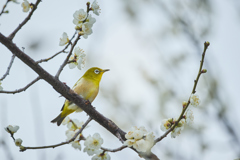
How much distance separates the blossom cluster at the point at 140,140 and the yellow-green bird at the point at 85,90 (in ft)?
5.78

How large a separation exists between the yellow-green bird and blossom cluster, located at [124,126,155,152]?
1763mm

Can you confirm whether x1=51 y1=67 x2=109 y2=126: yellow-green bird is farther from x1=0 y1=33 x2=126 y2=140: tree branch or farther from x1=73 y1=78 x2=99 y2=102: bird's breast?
x1=0 y1=33 x2=126 y2=140: tree branch

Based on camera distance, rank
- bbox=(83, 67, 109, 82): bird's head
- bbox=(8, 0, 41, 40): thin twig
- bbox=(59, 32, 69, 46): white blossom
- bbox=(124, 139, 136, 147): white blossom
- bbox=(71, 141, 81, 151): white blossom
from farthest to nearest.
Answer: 1. bbox=(83, 67, 109, 82): bird's head
2. bbox=(71, 141, 81, 151): white blossom
3. bbox=(59, 32, 69, 46): white blossom
4. bbox=(124, 139, 136, 147): white blossom
5. bbox=(8, 0, 41, 40): thin twig

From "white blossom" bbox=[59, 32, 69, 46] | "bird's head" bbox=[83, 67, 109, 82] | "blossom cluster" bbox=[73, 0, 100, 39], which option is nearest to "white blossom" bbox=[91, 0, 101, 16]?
"blossom cluster" bbox=[73, 0, 100, 39]

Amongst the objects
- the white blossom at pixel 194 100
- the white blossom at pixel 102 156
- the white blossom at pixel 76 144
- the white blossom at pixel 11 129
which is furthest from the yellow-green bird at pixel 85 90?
the white blossom at pixel 194 100

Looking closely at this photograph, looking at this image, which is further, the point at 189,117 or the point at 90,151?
the point at 90,151

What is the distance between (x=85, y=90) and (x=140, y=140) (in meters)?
2.37

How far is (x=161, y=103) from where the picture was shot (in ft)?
18.9

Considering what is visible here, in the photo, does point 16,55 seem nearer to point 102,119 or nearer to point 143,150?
point 102,119

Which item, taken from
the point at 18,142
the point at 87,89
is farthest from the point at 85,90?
the point at 18,142

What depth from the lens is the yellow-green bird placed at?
4.20m

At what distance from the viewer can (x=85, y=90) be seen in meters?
4.59

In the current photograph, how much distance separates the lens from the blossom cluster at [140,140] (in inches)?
89.5

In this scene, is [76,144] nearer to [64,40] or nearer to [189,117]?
[64,40]
